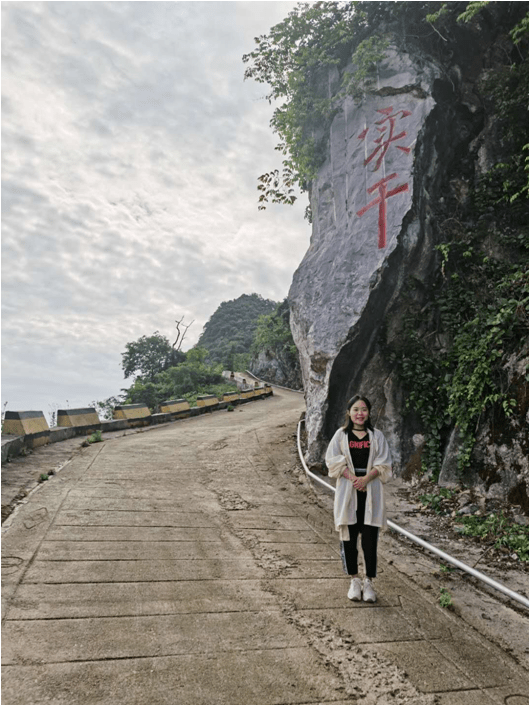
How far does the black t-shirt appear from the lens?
393 cm

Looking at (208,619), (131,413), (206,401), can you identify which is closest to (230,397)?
(206,401)

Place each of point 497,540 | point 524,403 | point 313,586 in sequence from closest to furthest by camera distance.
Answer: point 313,586
point 497,540
point 524,403

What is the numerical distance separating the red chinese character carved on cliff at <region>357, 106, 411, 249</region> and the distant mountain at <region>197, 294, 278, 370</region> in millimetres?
37649

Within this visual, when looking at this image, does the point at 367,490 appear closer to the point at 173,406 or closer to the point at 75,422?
the point at 75,422

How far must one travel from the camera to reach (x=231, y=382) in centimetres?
3216

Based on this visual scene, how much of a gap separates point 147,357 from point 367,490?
33448 millimetres

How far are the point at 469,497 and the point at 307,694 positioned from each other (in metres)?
4.34

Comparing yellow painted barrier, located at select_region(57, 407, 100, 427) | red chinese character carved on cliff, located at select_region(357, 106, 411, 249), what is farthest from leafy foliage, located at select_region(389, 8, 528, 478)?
yellow painted barrier, located at select_region(57, 407, 100, 427)

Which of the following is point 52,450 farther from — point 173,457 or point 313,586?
point 313,586

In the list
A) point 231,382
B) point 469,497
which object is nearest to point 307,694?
point 469,497

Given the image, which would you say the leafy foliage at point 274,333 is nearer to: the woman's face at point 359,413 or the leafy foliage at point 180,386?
the leafy foliage at point 180,386

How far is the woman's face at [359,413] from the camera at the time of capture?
400cm

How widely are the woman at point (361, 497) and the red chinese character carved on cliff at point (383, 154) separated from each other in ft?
17.7

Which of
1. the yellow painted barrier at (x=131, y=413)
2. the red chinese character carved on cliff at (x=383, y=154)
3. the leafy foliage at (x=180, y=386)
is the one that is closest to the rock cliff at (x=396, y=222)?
the red chinese character carved on cliff at (x=383, y=154)
